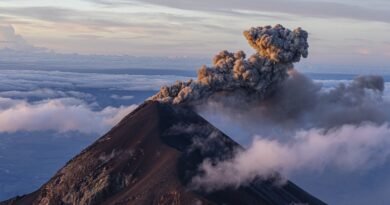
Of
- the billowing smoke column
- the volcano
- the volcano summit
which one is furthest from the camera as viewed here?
the billowing smoke column

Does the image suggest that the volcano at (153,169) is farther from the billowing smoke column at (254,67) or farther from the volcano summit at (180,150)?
the billowing smoke column at (254,67)

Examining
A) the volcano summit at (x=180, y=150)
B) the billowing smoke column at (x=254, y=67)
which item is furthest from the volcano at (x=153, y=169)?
the billowing smoke column at (x=254, y=67)

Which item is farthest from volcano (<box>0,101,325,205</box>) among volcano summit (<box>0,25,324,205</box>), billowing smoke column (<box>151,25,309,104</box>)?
billowing smoke column (<box>151,25,309,104</box>)

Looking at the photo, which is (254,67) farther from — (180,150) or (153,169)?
(153,169)

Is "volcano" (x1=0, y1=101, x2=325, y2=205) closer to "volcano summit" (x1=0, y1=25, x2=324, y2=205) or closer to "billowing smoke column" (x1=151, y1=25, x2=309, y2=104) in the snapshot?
"volcano summit" (x1=0, y1=25, x2=324, y2=205)

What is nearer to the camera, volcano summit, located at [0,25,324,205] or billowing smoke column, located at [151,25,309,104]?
volcano summit, located at [0,25,324,205]

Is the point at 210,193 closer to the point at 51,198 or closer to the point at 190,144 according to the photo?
the point at 190,144

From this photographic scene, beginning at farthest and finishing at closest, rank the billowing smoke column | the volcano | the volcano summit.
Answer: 1. the billowing smoke column
2. the volcano summit
3. the volcano
